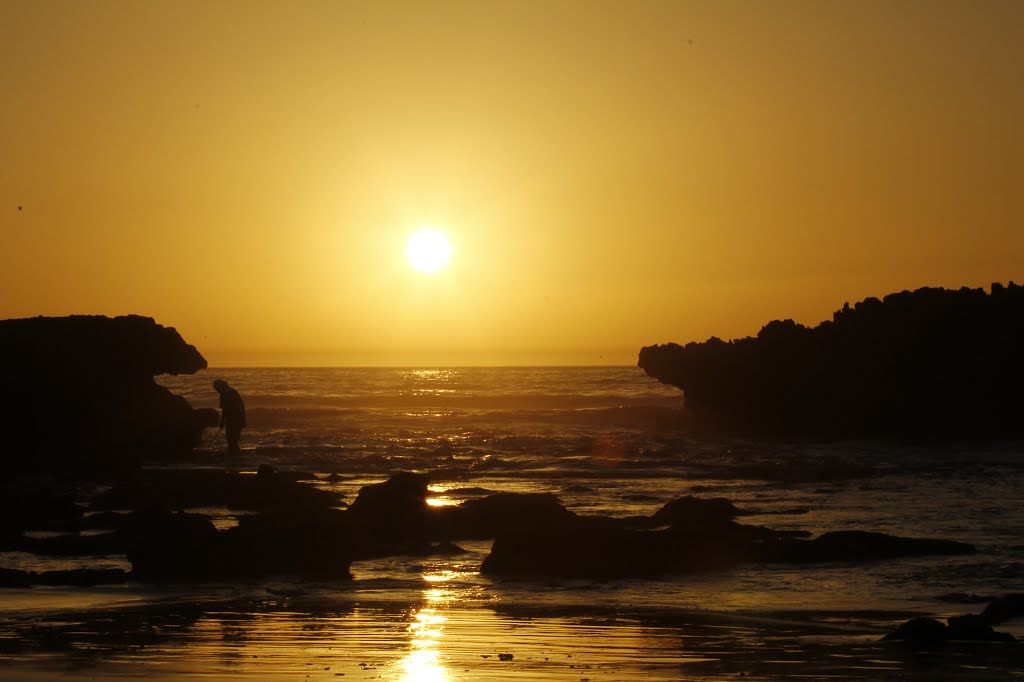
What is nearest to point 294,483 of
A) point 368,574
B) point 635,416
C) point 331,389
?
point 368,574

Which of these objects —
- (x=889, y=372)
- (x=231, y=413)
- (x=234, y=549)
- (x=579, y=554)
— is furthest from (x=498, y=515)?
(x=889, y=372)

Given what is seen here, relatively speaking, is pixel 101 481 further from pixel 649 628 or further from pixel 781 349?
pixel 781 349

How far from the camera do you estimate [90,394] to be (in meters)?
31.6

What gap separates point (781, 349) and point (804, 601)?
3445cm

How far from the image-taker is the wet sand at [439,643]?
9.80 metres

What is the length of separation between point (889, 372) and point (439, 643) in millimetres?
35592

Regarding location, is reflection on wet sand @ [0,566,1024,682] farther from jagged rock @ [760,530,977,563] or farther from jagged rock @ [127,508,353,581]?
jagged rock @ [760,530,977,563]

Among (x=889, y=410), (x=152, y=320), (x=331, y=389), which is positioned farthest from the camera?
(x=331, y=389)

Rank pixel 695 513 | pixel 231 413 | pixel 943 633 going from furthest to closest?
pixel 231 413 → pixel 695 513 → pixel 943 633

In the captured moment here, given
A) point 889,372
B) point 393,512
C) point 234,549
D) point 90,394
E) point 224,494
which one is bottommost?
point 224,494

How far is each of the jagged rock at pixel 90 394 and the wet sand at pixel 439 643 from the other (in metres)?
16.9

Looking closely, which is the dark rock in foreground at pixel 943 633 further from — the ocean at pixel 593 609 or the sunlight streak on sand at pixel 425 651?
the sunlight streak on sand at pixel 425 651

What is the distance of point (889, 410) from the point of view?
138 feet

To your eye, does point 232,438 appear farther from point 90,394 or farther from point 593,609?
point 593,609
